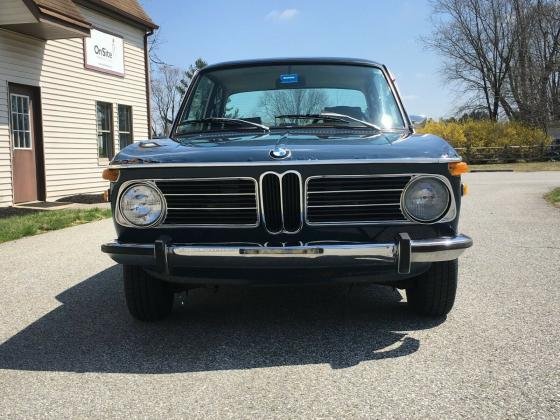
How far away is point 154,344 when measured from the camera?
11.3 ft

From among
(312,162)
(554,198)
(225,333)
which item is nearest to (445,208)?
(312,162)

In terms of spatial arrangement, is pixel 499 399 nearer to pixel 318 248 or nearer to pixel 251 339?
pixel 318 248

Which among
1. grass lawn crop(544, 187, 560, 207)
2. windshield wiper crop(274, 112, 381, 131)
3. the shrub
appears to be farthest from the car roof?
the shrub

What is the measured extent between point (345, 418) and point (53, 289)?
3.31 m

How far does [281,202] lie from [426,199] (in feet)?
2.59

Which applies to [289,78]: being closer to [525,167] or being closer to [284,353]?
[284,353]

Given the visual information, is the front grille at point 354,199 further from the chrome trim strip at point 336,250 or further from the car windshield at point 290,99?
the car windshield at point 290,99

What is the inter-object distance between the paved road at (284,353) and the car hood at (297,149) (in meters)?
1.08

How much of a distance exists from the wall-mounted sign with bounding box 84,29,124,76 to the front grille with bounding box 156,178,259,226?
1202 centimetres

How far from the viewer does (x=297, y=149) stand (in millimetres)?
3186

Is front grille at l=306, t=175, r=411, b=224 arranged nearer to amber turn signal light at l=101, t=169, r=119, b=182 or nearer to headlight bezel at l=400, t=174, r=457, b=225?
headlight bezel at l=400, t=174, r=457, b=225

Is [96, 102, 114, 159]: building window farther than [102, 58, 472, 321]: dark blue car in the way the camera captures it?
Yes

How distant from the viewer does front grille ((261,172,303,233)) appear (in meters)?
3.14

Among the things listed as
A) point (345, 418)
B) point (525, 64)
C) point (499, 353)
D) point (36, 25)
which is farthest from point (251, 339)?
point (525, 64)
